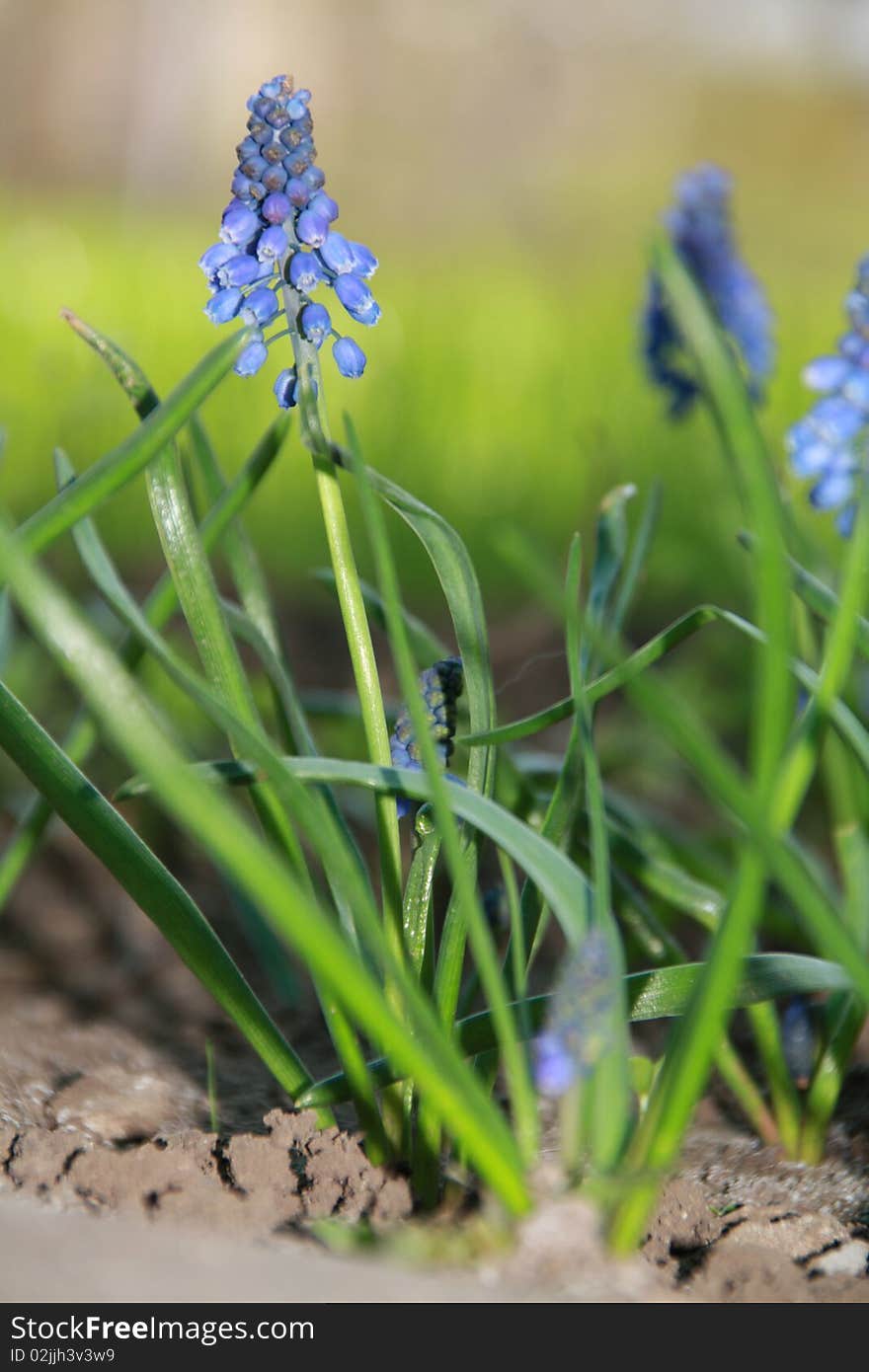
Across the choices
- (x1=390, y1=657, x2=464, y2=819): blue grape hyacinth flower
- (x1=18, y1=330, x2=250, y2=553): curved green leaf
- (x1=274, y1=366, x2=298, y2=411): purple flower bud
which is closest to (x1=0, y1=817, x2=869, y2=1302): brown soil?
(x1=390, y1=657, x2=464, y2=819): blue grape hyacinth flower

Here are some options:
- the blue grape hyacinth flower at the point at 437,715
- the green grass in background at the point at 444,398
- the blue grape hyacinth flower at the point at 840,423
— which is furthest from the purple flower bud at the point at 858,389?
the green grass in background at the point at 444,398

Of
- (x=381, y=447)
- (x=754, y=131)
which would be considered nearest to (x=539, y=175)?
(x=754, y=131)

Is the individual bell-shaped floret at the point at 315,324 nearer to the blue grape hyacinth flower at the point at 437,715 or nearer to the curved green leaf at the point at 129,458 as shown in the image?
the curved green leaf at the point at 129,458

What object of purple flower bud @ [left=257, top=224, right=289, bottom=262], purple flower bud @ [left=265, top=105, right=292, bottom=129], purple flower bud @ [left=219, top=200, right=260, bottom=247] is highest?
purple flower bud @ [left=265, top=105, right=292, bottom=129]

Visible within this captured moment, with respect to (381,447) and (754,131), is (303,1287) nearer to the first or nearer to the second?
(381,447)

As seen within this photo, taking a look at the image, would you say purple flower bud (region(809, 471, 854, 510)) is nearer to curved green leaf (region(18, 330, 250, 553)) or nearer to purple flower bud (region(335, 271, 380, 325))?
purple flower bud (region(335, 271, 380, 325))

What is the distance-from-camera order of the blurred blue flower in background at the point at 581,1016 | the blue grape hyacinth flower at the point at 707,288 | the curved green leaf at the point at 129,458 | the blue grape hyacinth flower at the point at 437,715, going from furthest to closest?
the blue grape hyacinth flower at the point at 707,288, the blue grape hyacinth flower at the point at 437,715, the curved green leaf at the point at 129,458, the blurred blue flower in background at the point at 581,1016
